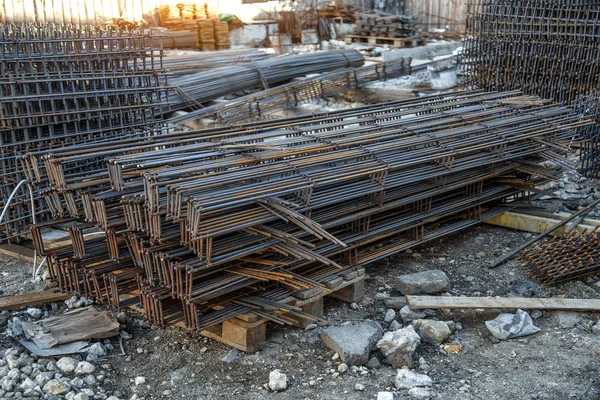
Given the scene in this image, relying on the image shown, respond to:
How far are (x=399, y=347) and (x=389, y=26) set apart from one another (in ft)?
47.0

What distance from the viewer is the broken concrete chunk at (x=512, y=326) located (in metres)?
4.82

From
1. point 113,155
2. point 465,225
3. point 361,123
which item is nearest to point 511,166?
point 465,225

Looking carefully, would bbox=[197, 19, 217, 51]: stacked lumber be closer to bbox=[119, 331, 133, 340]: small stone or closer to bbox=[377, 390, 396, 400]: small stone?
bbox=[119, 331, 133, 340]: small stone

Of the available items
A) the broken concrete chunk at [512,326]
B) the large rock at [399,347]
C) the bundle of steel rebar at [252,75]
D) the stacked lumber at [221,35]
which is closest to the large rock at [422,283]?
the broken concrete chunk at [512,326]

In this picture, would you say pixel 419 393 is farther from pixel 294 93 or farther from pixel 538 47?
pixel 294 93

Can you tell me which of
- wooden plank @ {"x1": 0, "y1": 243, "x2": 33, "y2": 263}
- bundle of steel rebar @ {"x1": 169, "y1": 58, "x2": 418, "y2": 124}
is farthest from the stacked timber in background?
wooden plank @ {"x1": 0, "y1": 243, "x2": 33, "y2": 263}

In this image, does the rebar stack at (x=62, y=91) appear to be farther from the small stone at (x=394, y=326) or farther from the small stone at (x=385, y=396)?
the small stone at (x=385, y=396)

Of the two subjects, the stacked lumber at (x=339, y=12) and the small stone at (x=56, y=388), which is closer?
the small stone at (x=56, y=388)

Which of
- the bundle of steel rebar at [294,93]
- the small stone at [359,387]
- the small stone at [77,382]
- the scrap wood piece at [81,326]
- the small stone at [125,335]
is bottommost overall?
the small stone at [359,387]

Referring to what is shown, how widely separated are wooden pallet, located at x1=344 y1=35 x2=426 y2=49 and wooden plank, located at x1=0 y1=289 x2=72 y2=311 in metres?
13.6

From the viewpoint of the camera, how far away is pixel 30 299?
17.4 ft

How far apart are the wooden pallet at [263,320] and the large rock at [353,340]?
28 cm

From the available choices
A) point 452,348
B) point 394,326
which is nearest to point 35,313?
point 394,326

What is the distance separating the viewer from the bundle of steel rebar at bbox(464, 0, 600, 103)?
30.0 feet
